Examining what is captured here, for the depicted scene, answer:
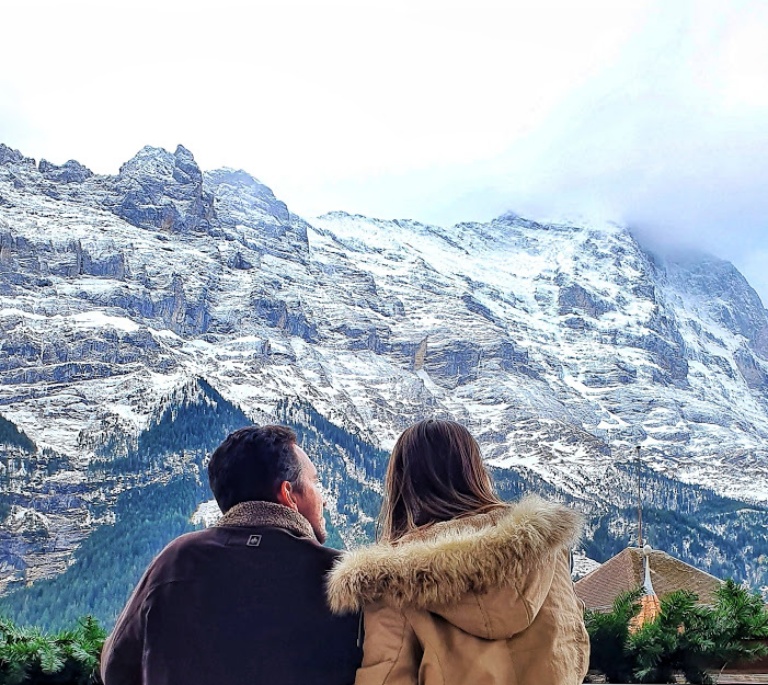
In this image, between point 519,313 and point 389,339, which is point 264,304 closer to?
point 389,339

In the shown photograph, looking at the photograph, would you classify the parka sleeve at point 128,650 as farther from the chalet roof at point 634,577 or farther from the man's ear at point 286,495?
the chalet roof at point 634,577

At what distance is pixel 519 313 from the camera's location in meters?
185

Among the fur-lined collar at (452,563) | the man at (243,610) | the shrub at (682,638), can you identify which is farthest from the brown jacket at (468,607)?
the shrub at (682,638)

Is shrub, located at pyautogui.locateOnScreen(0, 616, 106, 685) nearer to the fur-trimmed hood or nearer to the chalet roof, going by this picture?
the fur-trimmed hood

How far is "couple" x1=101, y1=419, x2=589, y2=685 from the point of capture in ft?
7.38

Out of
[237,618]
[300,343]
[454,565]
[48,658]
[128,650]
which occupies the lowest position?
[48,658]

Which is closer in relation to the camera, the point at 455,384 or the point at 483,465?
the point at 483,465

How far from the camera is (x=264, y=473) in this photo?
2.56m

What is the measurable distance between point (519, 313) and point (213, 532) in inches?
7269

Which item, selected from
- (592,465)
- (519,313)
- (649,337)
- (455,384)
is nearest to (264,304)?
(455,384)

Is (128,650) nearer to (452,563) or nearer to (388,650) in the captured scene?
(388,650)

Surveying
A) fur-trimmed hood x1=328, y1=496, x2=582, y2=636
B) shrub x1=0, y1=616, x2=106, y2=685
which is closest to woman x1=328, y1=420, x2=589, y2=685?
fur-trimmed hood x1=328, y1=496, x2=582, y2=636

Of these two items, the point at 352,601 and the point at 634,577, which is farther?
the point at 634,577

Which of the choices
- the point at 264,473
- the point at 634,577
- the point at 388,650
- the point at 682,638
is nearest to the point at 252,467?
the point at 264,473
